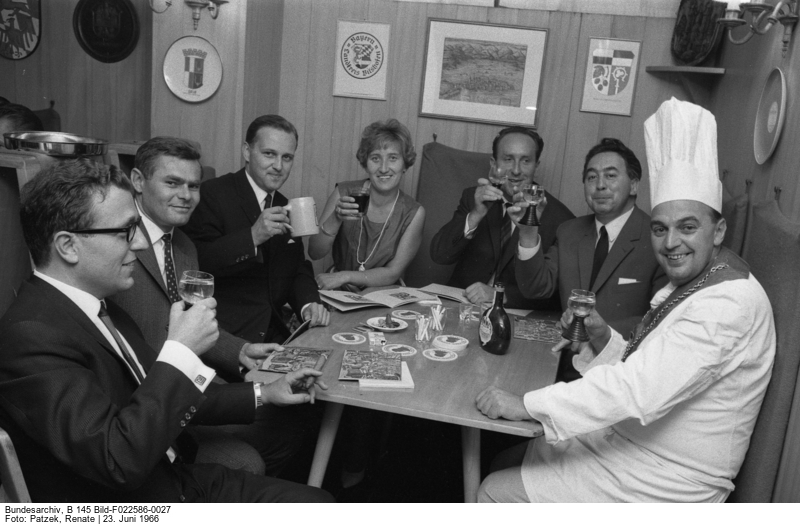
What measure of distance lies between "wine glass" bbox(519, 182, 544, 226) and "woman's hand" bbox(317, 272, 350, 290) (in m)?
0.88

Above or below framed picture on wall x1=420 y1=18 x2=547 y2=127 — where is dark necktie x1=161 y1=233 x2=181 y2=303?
below

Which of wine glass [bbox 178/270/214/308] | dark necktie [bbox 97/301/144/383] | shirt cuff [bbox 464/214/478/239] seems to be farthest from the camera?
shirt cuff [bbox 464/214/478/239]

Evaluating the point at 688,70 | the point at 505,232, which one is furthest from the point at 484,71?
the point at 505,232

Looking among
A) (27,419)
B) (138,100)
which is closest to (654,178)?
(27,419)

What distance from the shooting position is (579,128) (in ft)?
13.9

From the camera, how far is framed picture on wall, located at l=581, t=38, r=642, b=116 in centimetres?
408

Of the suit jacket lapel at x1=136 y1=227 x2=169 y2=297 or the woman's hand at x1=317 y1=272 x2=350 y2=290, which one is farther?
the woman's hand at x1=317 y1=272 x2=350 y2=290

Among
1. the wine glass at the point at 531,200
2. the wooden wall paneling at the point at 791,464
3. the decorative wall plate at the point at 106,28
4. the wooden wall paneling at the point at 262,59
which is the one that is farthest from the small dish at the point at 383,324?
the decorative wall plate at the point at 106,28

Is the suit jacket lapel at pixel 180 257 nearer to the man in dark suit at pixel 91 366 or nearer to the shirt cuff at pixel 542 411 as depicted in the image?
the man in dark suit at pixel 91 366

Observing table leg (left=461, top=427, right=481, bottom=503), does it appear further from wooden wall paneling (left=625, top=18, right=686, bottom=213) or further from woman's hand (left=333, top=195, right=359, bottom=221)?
wooden wall paneling (left=625, top=18, right=686, bottom=213)

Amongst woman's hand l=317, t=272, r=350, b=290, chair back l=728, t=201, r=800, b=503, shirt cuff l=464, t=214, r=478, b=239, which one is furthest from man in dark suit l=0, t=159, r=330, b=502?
shirt cuff l=464, t=214, r=478, b=239

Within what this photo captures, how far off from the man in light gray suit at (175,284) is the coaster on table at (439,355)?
507mm

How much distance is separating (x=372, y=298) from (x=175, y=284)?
77 cm

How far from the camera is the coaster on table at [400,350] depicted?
7.47 feet
